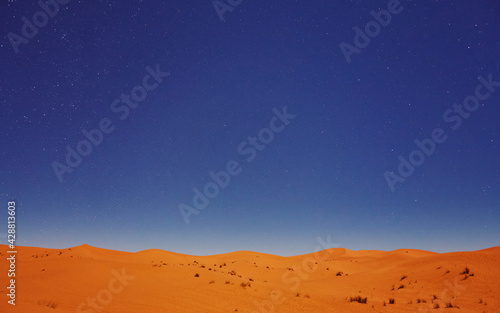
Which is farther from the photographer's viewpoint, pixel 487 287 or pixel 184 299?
pixel 487 287

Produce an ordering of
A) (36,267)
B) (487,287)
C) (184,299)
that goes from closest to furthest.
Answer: (184,299) < (487,287) < (36,267)

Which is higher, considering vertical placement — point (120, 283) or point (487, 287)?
point (120, 283)

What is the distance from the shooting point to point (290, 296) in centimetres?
1382

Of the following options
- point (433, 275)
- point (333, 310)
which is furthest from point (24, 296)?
point (433, 275)

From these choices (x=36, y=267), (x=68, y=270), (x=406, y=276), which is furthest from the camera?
(x=406, y=276)

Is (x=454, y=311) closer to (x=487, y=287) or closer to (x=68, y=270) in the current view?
(x=487, y=287)

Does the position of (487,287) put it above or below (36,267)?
below

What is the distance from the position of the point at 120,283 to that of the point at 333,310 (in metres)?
11.6

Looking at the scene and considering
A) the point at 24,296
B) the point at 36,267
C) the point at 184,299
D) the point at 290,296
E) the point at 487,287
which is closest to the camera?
the point at 24,296

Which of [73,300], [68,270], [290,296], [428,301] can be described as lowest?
[428,301]

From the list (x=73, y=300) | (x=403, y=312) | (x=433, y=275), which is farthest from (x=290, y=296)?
(x=433, y=275)

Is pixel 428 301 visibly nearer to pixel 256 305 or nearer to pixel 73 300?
pixel 256 305

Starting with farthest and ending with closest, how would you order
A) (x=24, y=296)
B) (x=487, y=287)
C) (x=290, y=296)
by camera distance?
(x=487, y=287)
(x=290, y=296)
(x=24, y=296)

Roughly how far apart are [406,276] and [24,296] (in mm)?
24513
